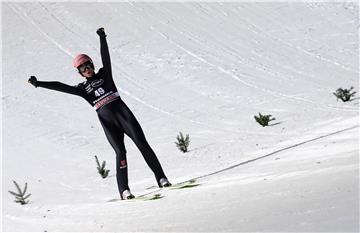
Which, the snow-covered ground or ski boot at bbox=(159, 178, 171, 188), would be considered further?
ski boot at bbox=(159, 178, 171, 188)

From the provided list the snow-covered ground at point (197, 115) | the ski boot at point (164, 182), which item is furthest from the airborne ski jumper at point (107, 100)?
the snow-covered ground at point (197, 115)

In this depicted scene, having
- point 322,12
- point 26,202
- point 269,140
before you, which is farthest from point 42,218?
point 322,12

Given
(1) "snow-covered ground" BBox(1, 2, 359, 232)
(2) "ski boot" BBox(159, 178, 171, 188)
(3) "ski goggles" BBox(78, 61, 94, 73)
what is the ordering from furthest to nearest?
(2) "ski boot" BBox(159, 178, 171, 188) → (3) "ski goggles" BBox(78, 61, 94, 73) → (1) "snow-covered ground" BBox(1, 2, 359, 232)

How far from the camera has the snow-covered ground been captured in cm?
456

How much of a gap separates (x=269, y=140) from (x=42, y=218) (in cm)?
516

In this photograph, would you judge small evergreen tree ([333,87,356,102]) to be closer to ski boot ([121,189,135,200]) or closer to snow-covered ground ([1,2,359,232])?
snow-covered ground ([1,2,359,232])

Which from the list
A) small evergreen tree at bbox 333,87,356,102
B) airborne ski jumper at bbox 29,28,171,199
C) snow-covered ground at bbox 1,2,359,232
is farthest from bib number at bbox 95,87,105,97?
small evergreen tree at bbox 333,87,356,102

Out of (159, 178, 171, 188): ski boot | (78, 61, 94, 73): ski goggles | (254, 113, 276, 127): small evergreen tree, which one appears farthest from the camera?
(254, 113, 276, 127): small evergreen tree

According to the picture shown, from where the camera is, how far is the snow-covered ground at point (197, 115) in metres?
4.56

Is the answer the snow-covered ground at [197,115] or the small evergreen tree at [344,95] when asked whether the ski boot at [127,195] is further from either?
the small evergreen tree at [344,95]

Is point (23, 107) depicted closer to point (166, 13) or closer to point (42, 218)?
point (166, 13)

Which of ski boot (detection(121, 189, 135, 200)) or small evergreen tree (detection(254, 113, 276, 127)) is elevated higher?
small evergreen tree (detection(254, 113, 276, 127))

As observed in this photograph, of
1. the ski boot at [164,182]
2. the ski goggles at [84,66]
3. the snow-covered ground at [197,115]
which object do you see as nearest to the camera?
the snow-covered ground at [197,115]

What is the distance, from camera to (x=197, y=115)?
15117 millimetres
